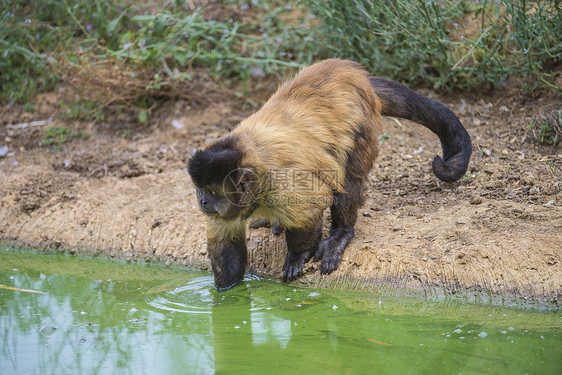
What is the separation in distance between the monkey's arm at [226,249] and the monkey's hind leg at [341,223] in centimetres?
66

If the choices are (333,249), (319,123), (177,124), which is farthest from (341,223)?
(177,124)

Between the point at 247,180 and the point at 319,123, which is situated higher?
the point at 319,123

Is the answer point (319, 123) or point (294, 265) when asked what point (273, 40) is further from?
point (294, 265)

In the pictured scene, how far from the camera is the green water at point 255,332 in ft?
11.9

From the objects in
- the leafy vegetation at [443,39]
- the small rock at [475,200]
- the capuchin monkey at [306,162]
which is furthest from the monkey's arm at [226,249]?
the leafy vegetation at [443,39]

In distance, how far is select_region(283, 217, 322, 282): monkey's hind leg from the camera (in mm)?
4902

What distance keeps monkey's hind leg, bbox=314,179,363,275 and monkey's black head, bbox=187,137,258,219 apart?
2.88 feet

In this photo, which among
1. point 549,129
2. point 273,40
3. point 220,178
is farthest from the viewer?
point 273,40

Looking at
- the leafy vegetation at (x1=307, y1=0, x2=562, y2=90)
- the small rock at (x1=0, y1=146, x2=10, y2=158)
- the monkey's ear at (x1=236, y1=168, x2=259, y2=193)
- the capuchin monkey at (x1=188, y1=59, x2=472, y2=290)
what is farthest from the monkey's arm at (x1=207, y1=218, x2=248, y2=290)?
the small rock at (x1=0, y1=146, x2=10, y2=158)

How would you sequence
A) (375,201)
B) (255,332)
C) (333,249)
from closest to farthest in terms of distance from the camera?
(255,332) < (333,249) < (375,201)

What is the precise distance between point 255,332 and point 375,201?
2.25m

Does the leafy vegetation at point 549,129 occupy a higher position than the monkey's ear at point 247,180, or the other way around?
the leafy vegetation at point 549,129

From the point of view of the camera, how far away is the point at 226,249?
194 inches

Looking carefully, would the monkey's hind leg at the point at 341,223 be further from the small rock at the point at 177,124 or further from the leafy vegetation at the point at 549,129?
the small rock at the point at 177,124
